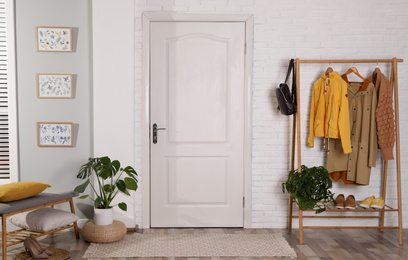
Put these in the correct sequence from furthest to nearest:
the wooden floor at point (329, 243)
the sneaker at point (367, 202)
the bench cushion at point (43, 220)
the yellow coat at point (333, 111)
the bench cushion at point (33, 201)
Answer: the sneaker at point (367, 202), the yellow coat at point (333, 111), the wooden floor at point (329, 243), the bench cushion at point (43, 220), the bench cushion at point (33, 201)

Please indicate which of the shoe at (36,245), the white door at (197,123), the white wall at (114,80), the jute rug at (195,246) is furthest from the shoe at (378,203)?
the shoe at (36,245)

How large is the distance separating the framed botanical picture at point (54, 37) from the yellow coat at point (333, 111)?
7.92 feet

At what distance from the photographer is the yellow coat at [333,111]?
3611 mm

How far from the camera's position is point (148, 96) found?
3891 mm

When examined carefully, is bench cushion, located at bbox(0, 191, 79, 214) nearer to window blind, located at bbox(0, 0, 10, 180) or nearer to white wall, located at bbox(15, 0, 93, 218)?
white wall, located at bbox(15, 0, 93, 218)

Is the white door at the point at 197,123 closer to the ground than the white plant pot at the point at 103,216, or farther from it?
farther from it

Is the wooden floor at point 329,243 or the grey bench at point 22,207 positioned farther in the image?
the wooden floor at point 329,243

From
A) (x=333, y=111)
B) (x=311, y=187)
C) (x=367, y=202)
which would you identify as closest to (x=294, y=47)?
(x=333, y=111)

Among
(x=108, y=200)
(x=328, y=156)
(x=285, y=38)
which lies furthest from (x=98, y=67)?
(x=328, y=156)

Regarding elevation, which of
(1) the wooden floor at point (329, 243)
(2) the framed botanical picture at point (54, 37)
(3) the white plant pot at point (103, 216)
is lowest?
(1) the wooden floor at point (329, 243)

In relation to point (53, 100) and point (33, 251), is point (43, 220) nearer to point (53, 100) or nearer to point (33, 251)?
point (33, 251)

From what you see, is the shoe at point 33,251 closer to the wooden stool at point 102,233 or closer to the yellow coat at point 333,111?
the wooden stool at point 102,233

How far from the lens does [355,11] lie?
3893mm

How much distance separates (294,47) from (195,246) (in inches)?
81.1
